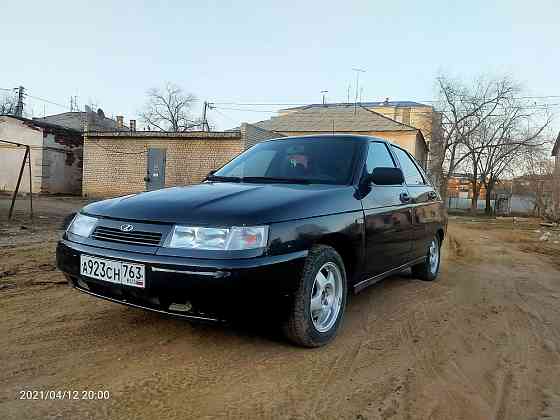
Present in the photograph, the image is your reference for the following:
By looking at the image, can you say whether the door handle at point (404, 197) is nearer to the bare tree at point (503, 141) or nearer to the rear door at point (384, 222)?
the rear door at point (384, 222)

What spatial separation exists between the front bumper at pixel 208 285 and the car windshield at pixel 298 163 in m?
1.10

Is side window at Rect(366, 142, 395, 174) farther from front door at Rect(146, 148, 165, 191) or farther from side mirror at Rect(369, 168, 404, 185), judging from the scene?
front door at Rect(146, 148, 165, 191)

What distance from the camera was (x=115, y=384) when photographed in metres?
2.37

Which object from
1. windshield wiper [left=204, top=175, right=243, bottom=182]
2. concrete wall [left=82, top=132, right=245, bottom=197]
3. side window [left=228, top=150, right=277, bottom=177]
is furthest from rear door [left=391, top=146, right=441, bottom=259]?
concrete wall [left=82, top=132, right=245, bottom=197]

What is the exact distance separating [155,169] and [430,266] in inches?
658

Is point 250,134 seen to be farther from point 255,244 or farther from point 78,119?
point 78,119

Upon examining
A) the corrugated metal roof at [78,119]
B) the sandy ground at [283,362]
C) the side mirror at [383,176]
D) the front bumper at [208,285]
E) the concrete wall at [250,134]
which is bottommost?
the sandy ground at [283,362]

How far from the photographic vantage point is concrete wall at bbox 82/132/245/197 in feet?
62.4

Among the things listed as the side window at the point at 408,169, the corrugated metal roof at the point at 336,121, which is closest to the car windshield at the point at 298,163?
the side window at the point at 408,169

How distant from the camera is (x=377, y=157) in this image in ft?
13.2

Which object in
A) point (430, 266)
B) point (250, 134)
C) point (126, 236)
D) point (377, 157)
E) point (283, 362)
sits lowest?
point (283, 362)

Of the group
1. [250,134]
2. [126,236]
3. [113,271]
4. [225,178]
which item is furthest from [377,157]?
[250,134]

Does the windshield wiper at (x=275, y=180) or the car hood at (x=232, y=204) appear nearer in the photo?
the car hood at (x=232, y=204)

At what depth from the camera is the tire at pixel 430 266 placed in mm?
5215
